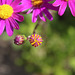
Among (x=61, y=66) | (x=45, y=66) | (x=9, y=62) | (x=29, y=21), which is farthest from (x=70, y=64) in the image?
(x=9, y=62)

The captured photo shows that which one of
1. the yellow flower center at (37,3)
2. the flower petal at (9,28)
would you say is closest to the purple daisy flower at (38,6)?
the yellow flower center at (37,3)

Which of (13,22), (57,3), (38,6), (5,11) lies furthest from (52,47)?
(57,3)

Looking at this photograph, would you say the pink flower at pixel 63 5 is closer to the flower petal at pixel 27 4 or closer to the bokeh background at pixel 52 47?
the flower petal at pixel 27 4

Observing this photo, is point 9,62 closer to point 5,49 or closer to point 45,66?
point 5,49

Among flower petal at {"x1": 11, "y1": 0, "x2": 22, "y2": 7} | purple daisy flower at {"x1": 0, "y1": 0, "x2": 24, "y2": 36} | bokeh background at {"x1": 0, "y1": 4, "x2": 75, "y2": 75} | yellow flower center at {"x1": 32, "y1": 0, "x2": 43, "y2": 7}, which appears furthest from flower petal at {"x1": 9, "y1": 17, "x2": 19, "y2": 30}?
bokeh background at {"x1": 0, "y1": 4, "x2": 75, "y2": 75}

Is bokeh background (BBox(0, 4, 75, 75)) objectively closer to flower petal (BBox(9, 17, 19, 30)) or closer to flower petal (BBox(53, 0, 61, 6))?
flower petal (BBox(9, 17, 19, 30))

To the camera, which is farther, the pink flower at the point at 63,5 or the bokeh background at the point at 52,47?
the bokeh background at the point at 52,47

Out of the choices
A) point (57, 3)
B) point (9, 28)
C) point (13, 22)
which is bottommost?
point (9, 28)

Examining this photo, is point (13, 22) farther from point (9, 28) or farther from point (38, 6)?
point (38, 6)
